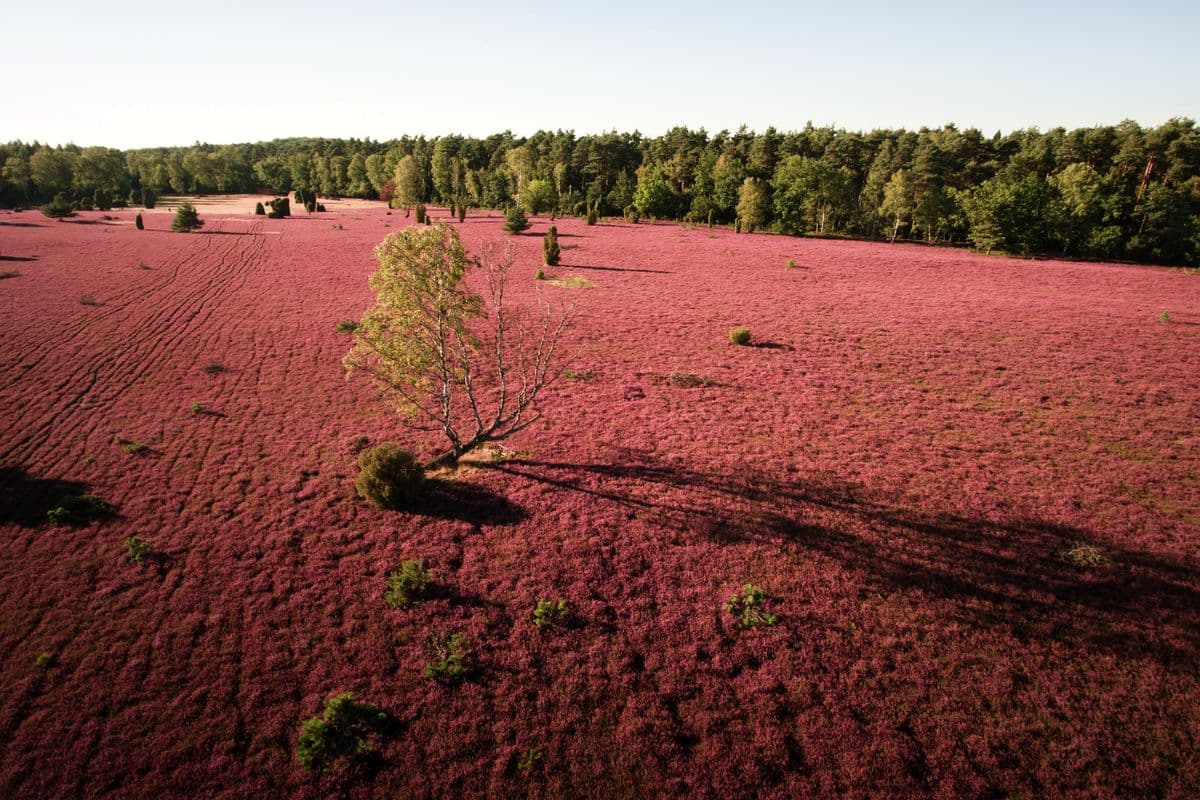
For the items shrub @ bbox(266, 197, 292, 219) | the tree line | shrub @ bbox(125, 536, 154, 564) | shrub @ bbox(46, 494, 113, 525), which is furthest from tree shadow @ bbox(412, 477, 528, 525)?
shrub @ bbox(266, 197, 292, 219)

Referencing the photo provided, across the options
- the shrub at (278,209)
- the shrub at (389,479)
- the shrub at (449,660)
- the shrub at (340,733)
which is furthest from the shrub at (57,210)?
the shrub at (340,733)

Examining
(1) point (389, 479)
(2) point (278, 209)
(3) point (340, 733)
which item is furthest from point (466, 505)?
(2) point (278, 209)

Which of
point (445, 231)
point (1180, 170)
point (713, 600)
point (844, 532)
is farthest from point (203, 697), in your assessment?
point (1180, 170)

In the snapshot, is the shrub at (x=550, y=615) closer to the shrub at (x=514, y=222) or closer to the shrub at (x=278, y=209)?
the shrub at (x=514, y=222)

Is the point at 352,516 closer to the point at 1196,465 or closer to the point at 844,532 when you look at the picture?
the point at 844,532

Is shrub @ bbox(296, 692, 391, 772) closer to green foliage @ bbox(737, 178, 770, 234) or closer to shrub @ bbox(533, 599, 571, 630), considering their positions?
shrub @ bbox(533, 599, 571, 630)

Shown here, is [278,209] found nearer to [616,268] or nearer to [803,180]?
[616,268]
